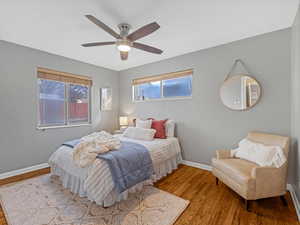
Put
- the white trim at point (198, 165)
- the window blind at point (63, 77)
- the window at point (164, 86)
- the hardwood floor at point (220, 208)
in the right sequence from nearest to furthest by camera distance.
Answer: the hardwood floor at point (220, 208) → the white trim at point (198, 165) → the window blind at point (63, 77) → the window at point (164, 86)

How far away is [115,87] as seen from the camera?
15.3ft

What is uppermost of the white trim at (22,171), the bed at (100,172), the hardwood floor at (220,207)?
the bed at (100,172)

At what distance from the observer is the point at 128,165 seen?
6.55ft

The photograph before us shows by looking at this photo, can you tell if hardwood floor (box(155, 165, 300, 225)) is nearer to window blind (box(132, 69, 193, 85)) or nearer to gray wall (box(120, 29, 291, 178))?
gray wall (box(120, 29, 291, 178))

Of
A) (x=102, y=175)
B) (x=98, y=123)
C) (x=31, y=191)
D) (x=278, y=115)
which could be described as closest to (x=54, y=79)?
(x=98, y=123)

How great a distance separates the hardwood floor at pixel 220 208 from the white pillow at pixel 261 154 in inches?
21.8

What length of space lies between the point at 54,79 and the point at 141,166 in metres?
2.83

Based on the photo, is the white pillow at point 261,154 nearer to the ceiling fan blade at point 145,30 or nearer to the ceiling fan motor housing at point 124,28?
the ceiling fan blade at point 145,30

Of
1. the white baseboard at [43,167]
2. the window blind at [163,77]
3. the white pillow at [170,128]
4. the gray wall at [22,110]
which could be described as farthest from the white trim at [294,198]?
the gray wall at [22,110]

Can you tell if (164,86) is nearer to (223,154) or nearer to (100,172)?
(223,154)

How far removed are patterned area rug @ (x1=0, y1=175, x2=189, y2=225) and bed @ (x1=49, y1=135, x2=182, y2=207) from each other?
0.11 metres

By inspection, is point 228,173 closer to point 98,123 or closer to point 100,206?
point 100,206

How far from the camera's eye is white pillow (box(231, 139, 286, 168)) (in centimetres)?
185

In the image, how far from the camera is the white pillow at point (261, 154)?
185cm
